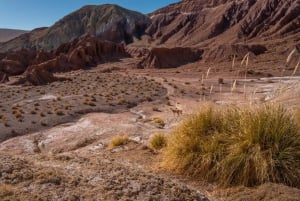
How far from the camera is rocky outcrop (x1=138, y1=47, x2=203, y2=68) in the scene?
80.8m

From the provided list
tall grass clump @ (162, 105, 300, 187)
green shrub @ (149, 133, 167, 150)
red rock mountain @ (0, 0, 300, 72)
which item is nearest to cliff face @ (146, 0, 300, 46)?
red rock mountain @ (0, 0, 300, 72)

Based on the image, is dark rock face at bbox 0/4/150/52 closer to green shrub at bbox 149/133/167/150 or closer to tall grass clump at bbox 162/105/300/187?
green shrub at bbox 149/133/167/150

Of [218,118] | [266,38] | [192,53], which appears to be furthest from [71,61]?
[218,118]

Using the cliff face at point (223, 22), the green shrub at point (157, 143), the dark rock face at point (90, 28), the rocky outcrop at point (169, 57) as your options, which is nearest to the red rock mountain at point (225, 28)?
the cliff face at point (223, 22)

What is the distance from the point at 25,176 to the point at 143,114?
19514 millimetres

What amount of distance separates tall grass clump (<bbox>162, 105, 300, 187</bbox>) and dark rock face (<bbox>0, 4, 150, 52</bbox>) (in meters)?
149

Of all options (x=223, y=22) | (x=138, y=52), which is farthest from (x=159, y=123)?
Answer: (x=223, y=22)

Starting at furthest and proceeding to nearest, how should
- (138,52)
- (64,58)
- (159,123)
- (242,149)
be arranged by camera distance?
(138,52)
(64,58)
(159,123)
(242,149)

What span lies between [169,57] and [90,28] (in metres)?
92.9

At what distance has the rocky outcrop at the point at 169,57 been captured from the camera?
265 ft

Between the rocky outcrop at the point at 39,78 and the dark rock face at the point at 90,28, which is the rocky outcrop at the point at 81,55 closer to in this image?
the rocky outcrop at the point at 39,78

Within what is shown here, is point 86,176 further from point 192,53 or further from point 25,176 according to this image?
point 192,53

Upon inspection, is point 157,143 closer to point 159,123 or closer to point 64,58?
point 159,123

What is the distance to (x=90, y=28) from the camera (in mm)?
168250
